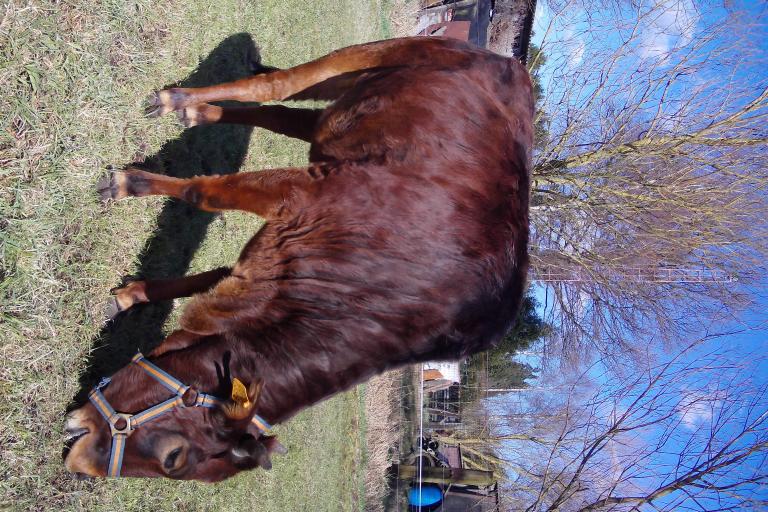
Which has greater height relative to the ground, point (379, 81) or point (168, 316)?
point (379, 81)

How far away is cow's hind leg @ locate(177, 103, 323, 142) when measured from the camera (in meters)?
4.54

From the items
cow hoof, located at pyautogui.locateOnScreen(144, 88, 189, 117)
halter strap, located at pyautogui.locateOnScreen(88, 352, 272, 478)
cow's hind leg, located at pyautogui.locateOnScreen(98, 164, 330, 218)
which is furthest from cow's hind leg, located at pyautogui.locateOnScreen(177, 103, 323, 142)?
halter strap, located at pyautogui.locateOnScreen(88, 352, 272, 478)

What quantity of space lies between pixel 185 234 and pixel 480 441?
975 centimetres

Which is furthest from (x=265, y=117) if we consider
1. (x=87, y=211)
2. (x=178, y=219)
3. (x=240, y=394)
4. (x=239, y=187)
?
(x=240, y=394)

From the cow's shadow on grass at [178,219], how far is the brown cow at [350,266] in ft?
1.24

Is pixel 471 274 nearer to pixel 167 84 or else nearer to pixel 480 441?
pixel 167 84

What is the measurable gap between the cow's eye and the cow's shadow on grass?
4.09 ft

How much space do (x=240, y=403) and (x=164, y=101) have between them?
8.72 ft

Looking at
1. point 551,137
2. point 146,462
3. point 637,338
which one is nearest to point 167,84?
point 146,462

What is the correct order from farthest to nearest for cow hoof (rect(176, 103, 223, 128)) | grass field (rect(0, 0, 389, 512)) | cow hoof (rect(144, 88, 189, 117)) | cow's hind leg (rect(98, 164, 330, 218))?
cow hoof (rect(176, 103, 223, 128)) < cow hoof (rect(144, 88, 189, 117)) < cow's hind leg (rect(98, 164, 330, 218)) < grass field (rect(0, 0, 389, 512))

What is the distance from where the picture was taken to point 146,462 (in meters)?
2.59

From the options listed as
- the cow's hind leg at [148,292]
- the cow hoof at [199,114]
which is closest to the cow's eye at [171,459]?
the cow's hind leg at [148,292]

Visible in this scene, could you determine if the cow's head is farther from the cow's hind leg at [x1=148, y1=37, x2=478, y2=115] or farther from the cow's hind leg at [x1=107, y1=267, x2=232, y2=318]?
the cow's hind leg at [x1=148, y1=37, x2=478, y2=115]

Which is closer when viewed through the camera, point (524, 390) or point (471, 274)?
point (471, 274)
